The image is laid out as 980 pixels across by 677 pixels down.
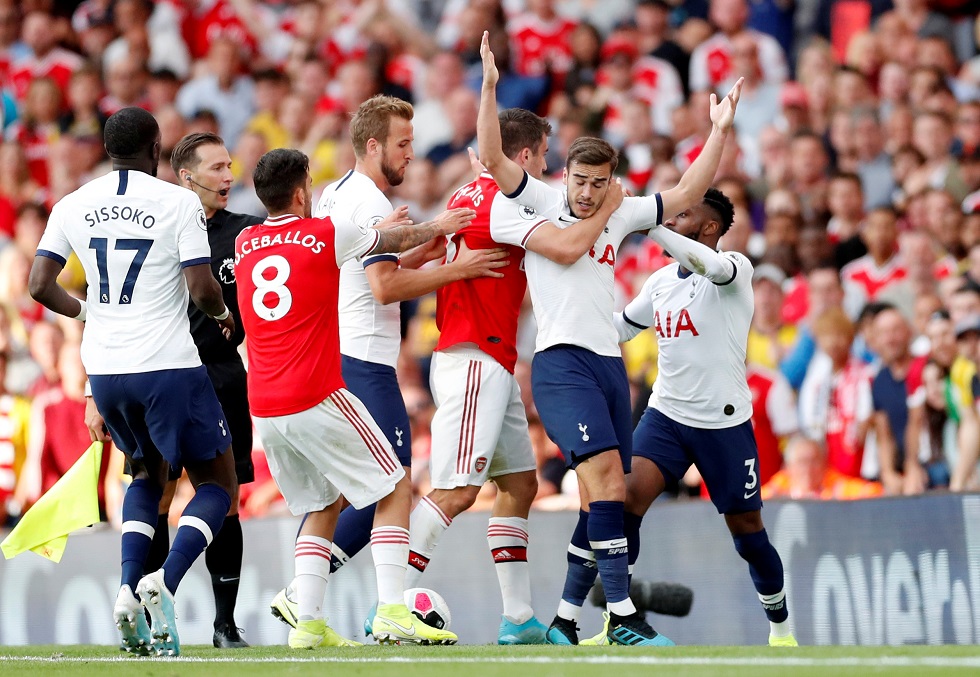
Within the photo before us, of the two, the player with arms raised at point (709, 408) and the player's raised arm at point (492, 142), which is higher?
the player's raised arm at point (492, 142)

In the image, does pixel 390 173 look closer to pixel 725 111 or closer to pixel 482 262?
pixel 482 262

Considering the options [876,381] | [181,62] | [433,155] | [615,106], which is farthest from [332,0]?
[876,381]

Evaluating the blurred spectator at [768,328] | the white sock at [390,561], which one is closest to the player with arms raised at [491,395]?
the white sock at [390,561]

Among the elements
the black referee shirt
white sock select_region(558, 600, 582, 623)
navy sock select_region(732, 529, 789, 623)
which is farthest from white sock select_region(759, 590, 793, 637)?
the black referee shirt

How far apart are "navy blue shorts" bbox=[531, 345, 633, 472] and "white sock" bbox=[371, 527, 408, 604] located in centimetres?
90

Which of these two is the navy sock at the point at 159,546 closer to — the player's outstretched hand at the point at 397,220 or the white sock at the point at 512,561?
the white sock at the point at 512,561

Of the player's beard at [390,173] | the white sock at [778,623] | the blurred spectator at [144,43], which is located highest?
the blurred spectator at [144,43]

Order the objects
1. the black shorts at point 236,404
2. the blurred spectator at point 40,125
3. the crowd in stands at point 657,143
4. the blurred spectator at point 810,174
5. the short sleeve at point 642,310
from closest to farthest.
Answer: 1. the black shorts at point 236,404
2. the short sleeve at point 642,310
3. the crowd in stands at point 657,143
4. the blurred spectator at point 810,174
5. the blurred spectator at point 40,125

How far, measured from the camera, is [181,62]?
16.8 meters

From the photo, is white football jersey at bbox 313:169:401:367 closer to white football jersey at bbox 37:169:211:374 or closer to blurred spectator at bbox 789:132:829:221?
white football jersey at bbox 37:169:211:374

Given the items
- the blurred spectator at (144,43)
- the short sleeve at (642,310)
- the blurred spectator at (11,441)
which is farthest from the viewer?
the blurred spectator at (144,43)

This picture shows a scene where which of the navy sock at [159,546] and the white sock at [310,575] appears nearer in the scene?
the white sock at [310,575]

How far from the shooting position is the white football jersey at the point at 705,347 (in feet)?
25.5

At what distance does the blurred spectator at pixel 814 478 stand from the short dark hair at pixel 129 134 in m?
4.83
